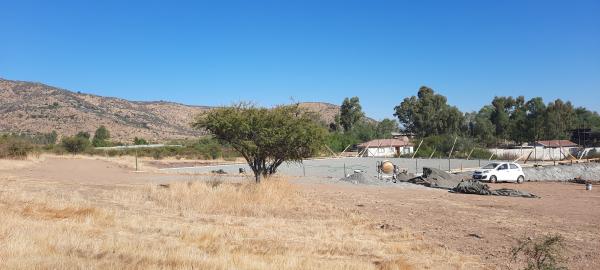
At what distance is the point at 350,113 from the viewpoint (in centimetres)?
12544

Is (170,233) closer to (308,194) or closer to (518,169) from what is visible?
(308,194)

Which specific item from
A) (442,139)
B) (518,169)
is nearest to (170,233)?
(518,169)

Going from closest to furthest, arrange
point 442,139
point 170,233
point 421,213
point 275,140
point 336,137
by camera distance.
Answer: point 170,233
point 421,213
point 275,140
point 442,139
point 336,137

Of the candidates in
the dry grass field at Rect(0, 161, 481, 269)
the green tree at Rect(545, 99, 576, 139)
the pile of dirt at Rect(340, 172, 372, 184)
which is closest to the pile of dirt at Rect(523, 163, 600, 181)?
the pile of dirt at Rect(340, 172, 372, 184)

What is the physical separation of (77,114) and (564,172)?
4011 inches

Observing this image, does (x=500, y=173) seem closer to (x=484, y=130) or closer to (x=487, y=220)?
(x=487, y=220)

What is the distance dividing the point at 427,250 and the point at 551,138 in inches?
4380

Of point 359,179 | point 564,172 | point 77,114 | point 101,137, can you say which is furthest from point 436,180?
point 77,114

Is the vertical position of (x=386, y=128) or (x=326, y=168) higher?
(x=386, y=128)

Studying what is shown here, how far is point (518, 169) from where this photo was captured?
4456 centimetres

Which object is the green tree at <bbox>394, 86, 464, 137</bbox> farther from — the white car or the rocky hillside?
the white car

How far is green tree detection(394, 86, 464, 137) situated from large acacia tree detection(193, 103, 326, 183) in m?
91.4

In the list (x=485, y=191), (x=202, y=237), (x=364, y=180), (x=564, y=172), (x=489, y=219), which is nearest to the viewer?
(x=202, y=237)

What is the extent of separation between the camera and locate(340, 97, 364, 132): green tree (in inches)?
4938
